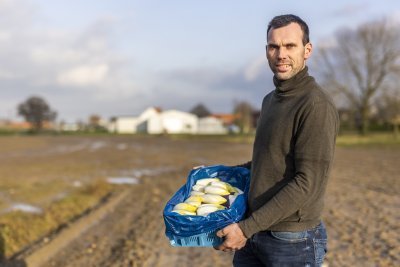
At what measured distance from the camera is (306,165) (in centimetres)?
246

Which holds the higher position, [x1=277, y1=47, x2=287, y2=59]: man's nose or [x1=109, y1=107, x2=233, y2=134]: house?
[x1=277, y1=47, x2=287, y2=59]: man's nose

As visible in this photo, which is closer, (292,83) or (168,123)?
(292,83)

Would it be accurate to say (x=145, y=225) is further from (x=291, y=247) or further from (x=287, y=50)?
(x=287, y=50)

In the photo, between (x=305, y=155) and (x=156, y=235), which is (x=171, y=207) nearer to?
(x=305, y=155)

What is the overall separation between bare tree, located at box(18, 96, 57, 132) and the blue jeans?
120 metres

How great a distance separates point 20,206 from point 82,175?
7.17m

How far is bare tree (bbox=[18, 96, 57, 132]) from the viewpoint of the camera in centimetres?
11662

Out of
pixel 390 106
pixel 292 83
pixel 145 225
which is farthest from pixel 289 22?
pixel 390 106

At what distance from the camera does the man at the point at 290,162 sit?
247cm

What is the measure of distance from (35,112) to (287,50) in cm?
12274

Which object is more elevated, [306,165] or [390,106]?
[306,165]

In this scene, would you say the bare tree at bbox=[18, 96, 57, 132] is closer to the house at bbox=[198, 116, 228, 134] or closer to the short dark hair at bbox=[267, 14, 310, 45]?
the house at bbox=[198, 116, 228, 134]

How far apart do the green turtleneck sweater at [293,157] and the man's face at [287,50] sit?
5 centimetres

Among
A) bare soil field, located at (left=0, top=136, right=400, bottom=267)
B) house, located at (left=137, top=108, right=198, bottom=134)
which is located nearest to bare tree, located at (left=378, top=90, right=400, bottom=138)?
bare soil field, located at (left=0, top=136, right=400, bottom=267)
